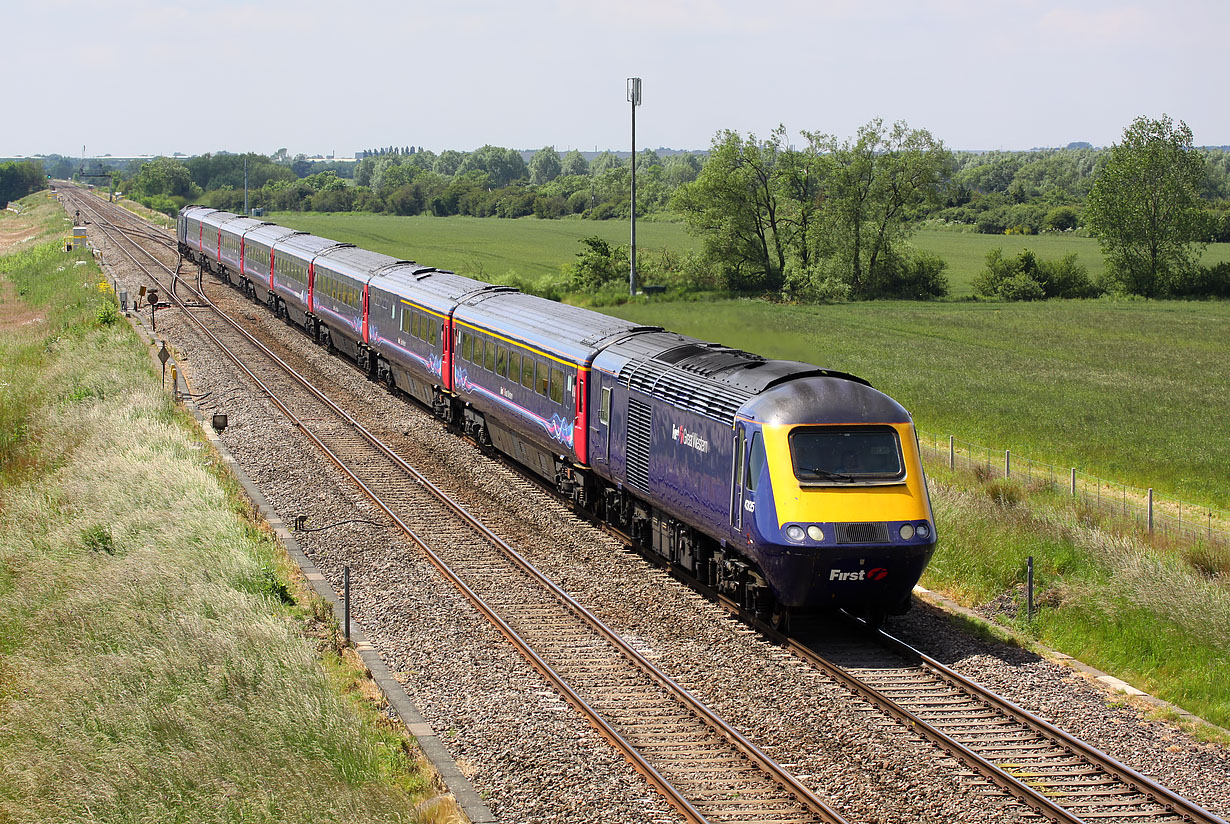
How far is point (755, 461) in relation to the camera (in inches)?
556

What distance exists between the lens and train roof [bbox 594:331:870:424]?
49.0ft

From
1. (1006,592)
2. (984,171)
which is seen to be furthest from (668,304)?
(984,171)

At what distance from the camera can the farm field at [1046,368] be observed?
27734 mm

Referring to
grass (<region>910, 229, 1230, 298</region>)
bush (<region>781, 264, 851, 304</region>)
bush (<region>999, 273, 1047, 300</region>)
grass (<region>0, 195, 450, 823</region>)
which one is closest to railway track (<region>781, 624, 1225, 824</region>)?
grass (<region>0, 195, 450, 823</region>)

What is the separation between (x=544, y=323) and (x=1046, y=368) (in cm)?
2782

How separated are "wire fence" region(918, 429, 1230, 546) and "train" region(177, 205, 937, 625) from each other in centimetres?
868

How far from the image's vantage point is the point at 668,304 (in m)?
36.3

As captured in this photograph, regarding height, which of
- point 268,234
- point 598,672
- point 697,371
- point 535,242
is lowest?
point 598,672

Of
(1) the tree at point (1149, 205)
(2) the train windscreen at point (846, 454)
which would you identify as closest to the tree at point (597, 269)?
(1) the tree at point (1149, 205)

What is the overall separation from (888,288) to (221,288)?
131 ft

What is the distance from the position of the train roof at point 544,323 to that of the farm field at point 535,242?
39861 mm

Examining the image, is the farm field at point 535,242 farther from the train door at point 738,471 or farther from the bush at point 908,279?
the train door at point 738,471

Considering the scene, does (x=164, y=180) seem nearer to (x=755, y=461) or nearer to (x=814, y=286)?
(x=814, y=286)

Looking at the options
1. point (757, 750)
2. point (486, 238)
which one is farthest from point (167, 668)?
point (486, 238)
